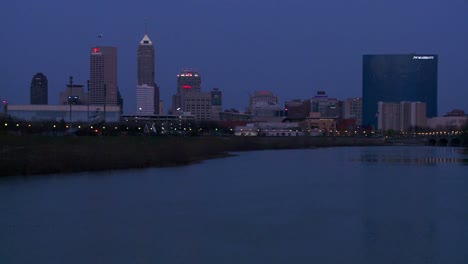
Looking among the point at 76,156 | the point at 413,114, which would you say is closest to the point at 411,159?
the point at 76,156

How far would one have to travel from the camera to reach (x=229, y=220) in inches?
550

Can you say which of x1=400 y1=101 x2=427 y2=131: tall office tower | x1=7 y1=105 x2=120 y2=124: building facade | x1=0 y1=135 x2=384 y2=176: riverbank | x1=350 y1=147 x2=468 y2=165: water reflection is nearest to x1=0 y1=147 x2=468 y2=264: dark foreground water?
x1=0 y1=135 x2=384 y2=176: riverbank

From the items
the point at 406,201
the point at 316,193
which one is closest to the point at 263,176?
the point at 316,193

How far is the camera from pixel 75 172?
79.6 ft

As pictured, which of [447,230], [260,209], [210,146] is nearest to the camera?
[447,230]

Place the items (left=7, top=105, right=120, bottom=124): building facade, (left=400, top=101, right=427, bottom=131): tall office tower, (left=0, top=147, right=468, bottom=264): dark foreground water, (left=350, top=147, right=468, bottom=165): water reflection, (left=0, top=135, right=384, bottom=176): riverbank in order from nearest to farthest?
(left=0, top=147, right=468, bottom=264): dark foreground water
(left=0, top=135, right=384, bottom=176): riverbank
(left=350, top=147, right=468, bottom=165): water reflection
(left=7, top=105, right=120, bottom=124): building facade
(left=400, top=101, right=427, bottom=131): tall office tower

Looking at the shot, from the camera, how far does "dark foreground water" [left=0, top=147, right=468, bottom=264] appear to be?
35.8ft

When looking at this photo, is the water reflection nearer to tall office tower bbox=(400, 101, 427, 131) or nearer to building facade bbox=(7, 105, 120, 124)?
building facade bbox=(7, 105, 120, 124)

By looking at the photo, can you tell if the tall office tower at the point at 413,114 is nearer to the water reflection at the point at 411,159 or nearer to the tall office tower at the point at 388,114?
the tall office tower at the point at 388,114

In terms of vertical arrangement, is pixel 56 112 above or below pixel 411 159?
above

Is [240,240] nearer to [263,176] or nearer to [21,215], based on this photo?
[21,215]

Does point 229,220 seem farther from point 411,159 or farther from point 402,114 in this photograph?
point 402,114

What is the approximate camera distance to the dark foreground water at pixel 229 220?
10.9m

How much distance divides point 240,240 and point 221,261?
5.01 feet
